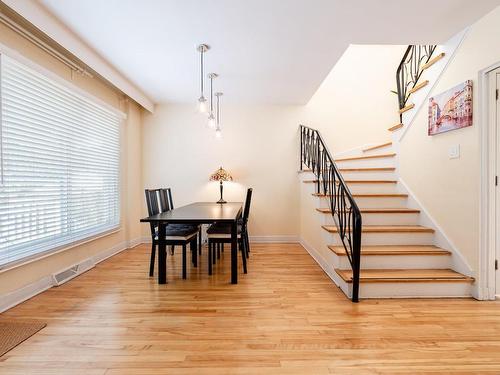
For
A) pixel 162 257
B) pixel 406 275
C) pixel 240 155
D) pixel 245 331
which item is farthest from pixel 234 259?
Result: pixel 240 155

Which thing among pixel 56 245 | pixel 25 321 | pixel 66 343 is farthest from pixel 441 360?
pixel 56 245

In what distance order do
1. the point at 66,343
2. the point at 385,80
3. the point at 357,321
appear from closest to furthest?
the point at 66,343
the point at 357,321
the point at 385,80

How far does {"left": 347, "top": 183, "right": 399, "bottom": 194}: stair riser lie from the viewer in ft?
12.2

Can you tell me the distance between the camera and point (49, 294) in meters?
2.63

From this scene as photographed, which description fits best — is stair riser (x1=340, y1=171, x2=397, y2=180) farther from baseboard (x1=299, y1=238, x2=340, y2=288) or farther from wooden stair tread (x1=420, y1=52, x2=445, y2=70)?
wooden stair tread (x1=420, y1=52, x2=445, y2=70)

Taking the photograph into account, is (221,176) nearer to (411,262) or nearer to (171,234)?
(171,234)

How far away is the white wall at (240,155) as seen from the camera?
502cm

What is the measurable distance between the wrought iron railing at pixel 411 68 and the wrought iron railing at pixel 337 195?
4.09 feet

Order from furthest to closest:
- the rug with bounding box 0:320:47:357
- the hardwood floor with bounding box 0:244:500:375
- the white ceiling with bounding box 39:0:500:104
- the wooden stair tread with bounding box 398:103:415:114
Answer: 1. the wooden stair tread with bounding box 398:103:415:114
2. the white ceiling with bounding box 39:0:500:104
3. the rug with bounding box 0:320:47:357
4. the hardwood floor with bounding box 0:244:500:375

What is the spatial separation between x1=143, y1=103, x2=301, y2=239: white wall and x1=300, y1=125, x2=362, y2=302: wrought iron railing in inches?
14.6

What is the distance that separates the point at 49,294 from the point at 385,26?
12.9ft

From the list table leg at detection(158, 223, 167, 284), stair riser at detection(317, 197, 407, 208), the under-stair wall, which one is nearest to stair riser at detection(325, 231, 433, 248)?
the under-stair wall

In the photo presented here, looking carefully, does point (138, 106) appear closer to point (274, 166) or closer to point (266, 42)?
point (274, 166)

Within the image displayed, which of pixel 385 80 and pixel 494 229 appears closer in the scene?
pixel 494 229
